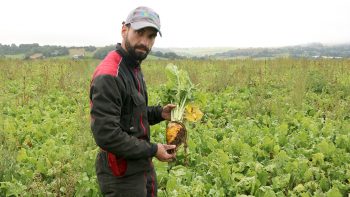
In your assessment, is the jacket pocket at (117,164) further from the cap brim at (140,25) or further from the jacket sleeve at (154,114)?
the cap brim at (140,25)

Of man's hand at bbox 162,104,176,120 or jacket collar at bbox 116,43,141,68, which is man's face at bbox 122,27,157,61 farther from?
man's hand at bbox 162,104,176,120

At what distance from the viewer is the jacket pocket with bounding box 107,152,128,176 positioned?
2898 mm

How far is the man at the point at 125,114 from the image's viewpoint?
2689 mm

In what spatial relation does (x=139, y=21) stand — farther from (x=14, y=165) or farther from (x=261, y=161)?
(x=261, y=161)

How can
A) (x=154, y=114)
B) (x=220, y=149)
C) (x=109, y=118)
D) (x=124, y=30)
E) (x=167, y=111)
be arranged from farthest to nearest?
(x=220, y=149)
(x=167, y=111)
(x=154, y=114)
(x=124, y=30)
(x=109, y=118)

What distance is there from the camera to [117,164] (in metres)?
2.90

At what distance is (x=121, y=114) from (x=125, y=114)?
29 millimetres

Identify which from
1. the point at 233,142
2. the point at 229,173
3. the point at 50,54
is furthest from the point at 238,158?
the point at 50,54

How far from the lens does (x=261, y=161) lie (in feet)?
18.3

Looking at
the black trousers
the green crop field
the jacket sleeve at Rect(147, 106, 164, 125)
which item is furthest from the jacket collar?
the green crop field

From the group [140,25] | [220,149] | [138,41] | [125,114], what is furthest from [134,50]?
[220,149]

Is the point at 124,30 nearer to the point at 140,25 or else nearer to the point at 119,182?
the point at 140,25

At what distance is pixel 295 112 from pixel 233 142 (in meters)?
2.59

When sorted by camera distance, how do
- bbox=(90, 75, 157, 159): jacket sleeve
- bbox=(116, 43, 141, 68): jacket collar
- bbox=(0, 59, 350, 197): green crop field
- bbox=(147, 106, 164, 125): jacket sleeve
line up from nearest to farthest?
bbox=(90, 75, 157, 159): jacket sleeve < bbox=(116, 43, 141, 68): jacket collar < bbox=(147, 106, 164, 125): jacket sleeve < bbox=(0, 59, 350, 197): green crop field
